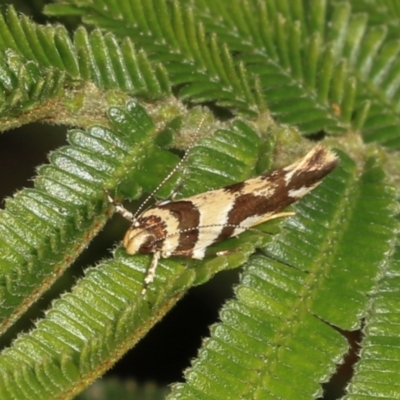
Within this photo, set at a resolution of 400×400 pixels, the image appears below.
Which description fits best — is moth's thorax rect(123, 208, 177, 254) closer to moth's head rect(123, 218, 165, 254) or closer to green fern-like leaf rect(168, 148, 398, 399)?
moth's head rect(123, 218, 165, 254)

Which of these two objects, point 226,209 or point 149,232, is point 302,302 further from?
point 149,232

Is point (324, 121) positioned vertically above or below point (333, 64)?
below

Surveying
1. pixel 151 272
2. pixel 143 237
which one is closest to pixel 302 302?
pixel 151 272

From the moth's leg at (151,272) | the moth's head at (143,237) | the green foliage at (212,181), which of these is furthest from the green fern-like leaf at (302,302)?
the moth's head at (143,237)

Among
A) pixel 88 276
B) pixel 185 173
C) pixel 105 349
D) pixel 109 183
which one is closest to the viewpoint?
pixel 105 349

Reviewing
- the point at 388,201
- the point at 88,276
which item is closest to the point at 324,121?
the point at 388,201

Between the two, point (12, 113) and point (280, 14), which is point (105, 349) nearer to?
point (12, 113)
